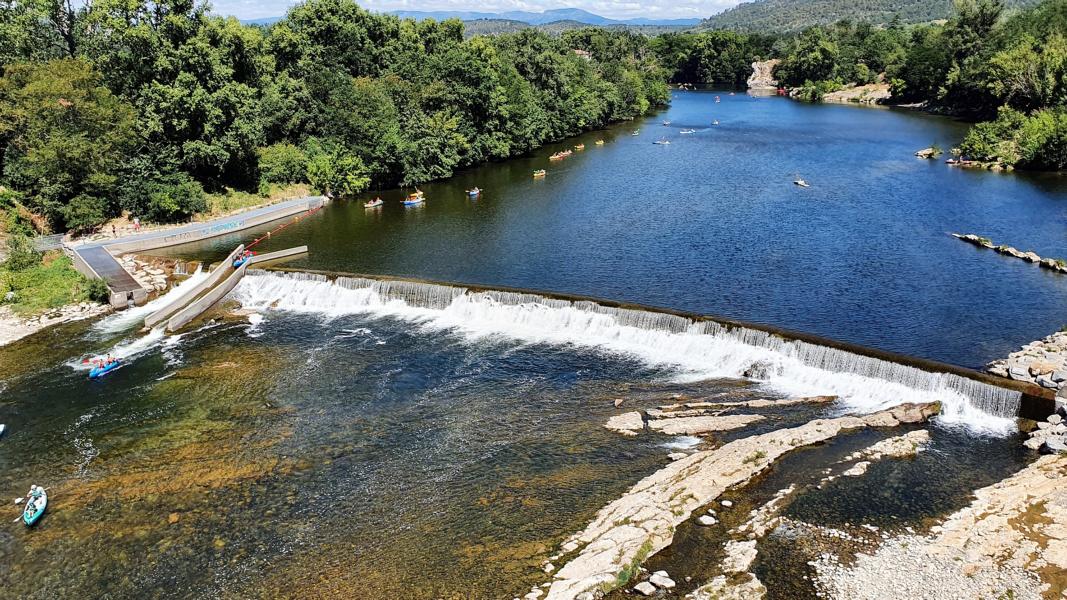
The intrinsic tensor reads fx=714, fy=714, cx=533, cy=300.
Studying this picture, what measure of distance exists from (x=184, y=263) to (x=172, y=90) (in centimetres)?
1783

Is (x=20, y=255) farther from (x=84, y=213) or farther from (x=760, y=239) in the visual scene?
(x=760, y=239)

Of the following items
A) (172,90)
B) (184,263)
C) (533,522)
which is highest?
(172,90)

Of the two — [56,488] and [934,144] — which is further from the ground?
[934,144]

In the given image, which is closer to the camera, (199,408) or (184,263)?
(199,408)

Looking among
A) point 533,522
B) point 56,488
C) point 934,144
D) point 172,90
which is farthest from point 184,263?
point 934,144

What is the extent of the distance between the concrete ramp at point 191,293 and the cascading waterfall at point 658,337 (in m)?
1.57

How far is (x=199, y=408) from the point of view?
3281 cm

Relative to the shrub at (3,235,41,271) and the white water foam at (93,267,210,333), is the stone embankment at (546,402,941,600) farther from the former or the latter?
the shrub at (3,235,41,271)

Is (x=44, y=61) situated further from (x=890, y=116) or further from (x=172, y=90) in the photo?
(x=890, y=116)

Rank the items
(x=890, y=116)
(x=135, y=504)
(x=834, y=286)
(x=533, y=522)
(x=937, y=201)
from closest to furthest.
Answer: (x=533, y=522) → (x=135, y=504) → (x=834, y=286) → (x=937, y=201) → (x=890, y=116)

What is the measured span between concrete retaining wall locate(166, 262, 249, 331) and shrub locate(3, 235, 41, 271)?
1377 cm

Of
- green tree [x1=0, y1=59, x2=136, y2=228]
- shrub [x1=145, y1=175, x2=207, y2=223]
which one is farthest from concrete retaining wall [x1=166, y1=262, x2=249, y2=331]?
green tree [x1=0, y1=59, x2=136, y2=228]

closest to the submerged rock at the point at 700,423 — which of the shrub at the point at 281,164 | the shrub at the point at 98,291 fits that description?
the shrub at the point at 98,291

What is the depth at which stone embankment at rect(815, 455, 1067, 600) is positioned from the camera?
20656 millimetres
